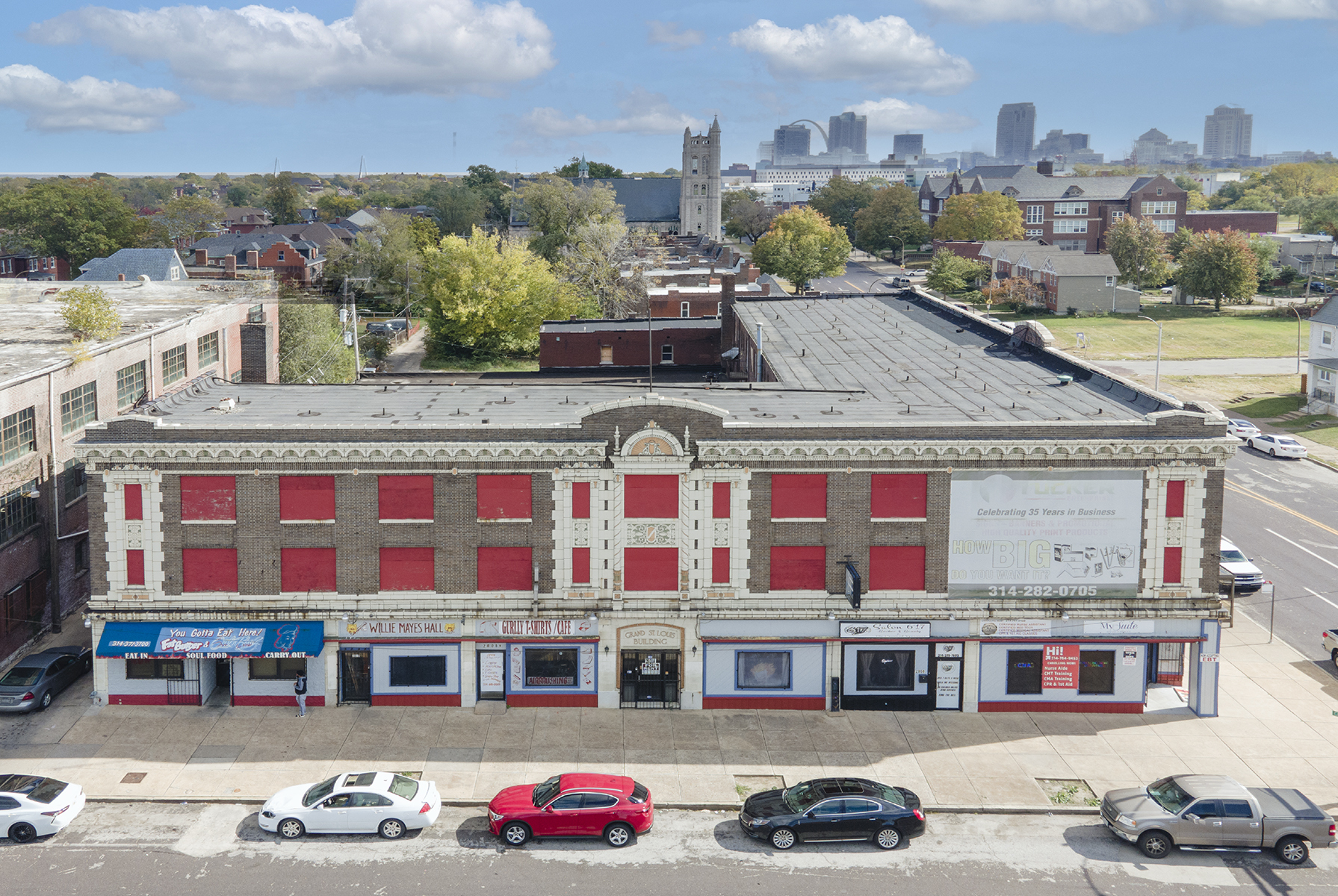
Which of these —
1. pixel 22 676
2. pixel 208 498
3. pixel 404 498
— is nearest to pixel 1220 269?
pixel 404 498

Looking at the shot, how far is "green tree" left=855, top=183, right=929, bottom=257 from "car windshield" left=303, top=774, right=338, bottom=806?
570 feet

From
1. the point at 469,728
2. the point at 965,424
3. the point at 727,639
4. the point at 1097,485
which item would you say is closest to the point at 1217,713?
the point at 1097,485

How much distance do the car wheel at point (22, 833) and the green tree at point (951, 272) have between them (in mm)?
131307

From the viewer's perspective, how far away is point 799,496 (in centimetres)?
3969

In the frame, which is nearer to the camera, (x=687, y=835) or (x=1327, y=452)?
(x=687, y=835)

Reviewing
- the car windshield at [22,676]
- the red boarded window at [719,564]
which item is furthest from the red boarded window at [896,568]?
the car windshield at [22,676]

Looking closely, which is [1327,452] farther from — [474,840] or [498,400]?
[474,840]

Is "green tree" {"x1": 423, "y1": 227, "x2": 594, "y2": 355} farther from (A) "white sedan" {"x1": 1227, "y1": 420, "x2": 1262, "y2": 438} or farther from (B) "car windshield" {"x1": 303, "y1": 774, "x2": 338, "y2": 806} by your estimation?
(B) "car windshield" {"x1": 303, "y1": 774, "x2": 338, "y2": 806}

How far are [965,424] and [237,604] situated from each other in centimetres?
2535

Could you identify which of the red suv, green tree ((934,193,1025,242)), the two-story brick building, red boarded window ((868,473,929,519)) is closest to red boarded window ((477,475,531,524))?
the two-story brick building

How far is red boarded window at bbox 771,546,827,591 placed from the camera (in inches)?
1574

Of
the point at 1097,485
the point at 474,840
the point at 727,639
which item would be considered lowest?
the point at 474,840

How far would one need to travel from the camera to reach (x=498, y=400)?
151 feet

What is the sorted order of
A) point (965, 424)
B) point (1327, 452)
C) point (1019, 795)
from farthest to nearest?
point (1327, 452) < point (965, 424) < point (1019, 795)
